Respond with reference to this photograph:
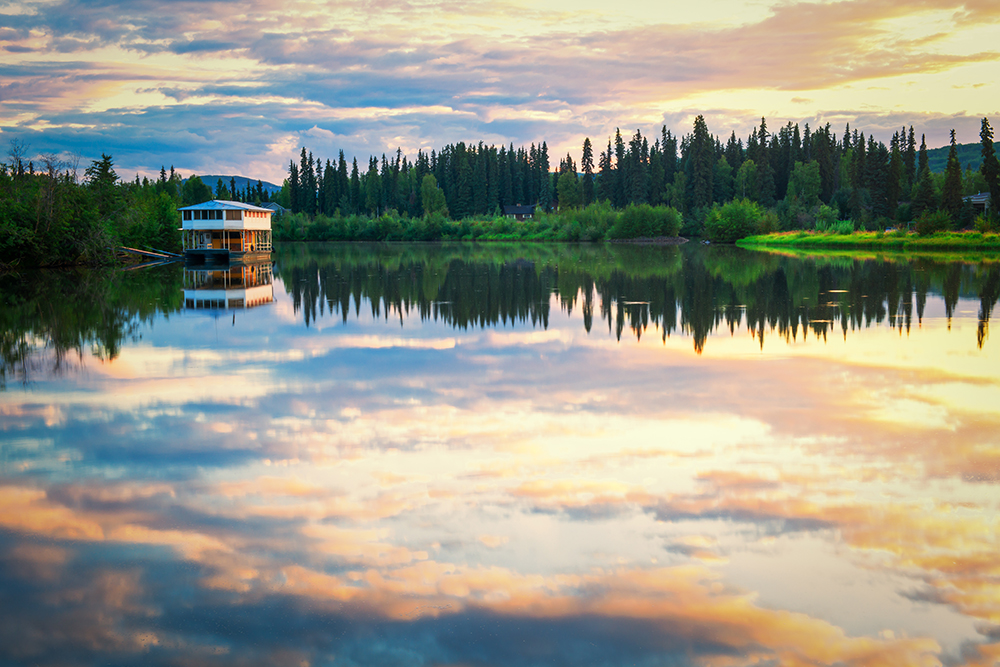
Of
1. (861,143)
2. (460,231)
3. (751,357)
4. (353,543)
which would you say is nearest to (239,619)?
(353,543)

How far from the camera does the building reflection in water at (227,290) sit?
2294 cm

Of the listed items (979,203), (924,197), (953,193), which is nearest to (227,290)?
(953,193)

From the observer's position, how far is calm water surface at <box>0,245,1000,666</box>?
4.27 m

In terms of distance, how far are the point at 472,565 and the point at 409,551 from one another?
479 millimetres

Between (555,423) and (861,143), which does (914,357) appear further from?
(861,143)

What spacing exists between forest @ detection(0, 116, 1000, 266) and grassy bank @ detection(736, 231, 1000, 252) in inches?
69.6

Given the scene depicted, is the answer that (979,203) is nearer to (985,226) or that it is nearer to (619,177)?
(985,226)

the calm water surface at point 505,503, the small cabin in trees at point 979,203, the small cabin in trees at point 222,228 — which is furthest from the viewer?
the small cabin in trees at point 979,203

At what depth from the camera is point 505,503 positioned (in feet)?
19.9

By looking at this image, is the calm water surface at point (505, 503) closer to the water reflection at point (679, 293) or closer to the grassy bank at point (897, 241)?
the water reflection at point (679, 293)

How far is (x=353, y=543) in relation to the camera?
5.38 m

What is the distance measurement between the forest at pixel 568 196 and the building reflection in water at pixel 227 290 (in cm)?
718

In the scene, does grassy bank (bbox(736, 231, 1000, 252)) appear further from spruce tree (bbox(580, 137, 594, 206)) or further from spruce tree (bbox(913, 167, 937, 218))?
spruce tree (bbox(580, 137, 594, 206))

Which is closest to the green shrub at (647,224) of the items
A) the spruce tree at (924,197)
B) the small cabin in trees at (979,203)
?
the spruce tree at (924,197)
